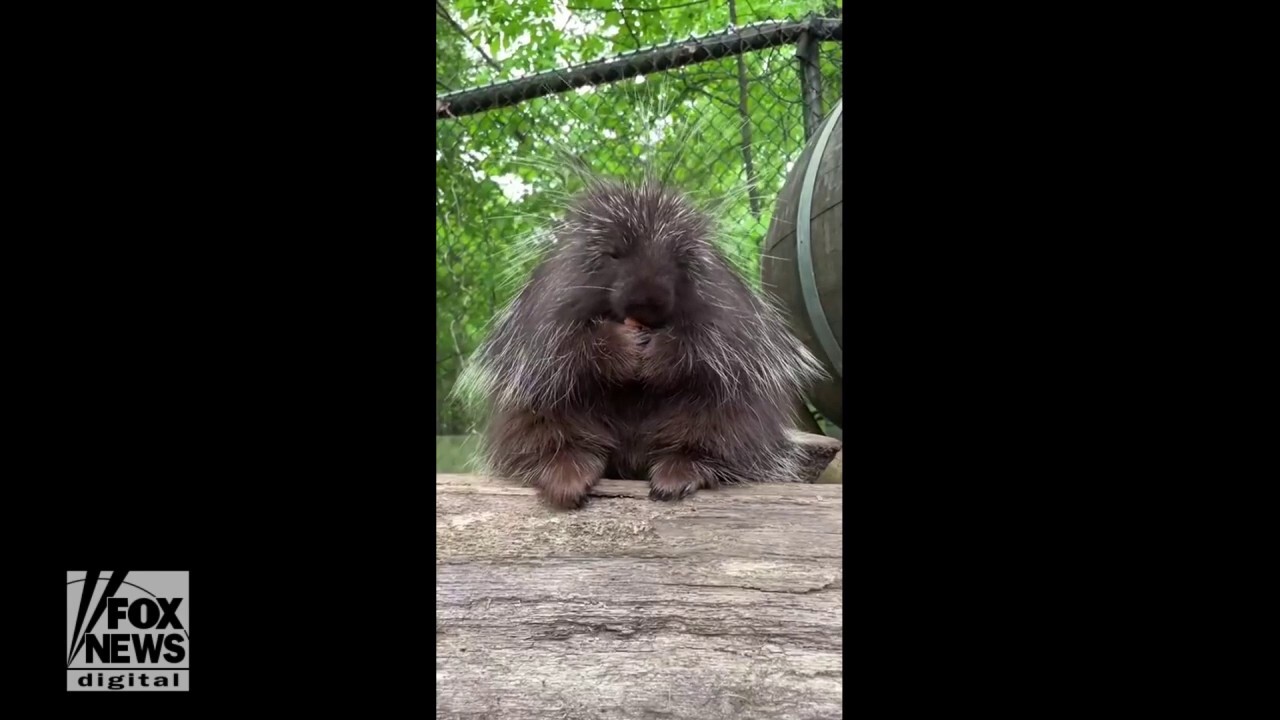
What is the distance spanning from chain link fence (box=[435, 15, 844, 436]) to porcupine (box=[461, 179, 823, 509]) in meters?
0.16

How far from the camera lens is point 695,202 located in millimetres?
2174

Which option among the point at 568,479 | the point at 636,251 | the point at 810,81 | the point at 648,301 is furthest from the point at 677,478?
the point at 810,81

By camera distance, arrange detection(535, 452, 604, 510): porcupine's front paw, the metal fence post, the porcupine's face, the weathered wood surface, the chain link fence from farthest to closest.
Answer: the metal fence post < the chain link fence < the porcupine's face < detection(535, 452, 604, 510): porcupine's front paw < the weathered wood surface

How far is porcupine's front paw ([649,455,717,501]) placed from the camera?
71.1 inches

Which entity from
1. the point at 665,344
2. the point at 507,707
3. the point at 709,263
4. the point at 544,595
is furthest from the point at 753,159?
the point at 507,707

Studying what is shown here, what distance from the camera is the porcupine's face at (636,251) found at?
1894mm

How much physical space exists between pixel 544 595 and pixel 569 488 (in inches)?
10.0

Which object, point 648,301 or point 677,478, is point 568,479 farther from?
point 648,301

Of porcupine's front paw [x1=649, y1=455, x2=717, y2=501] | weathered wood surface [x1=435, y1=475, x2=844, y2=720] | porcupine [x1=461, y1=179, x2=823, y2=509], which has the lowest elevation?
weathered wood surface [x1=435, y1=475, x2=844, y2=720]

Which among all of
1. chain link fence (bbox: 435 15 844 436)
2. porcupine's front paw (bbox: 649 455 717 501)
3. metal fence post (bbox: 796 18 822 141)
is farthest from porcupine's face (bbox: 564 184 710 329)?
metal fence post (bbox: 796 18 822 141)

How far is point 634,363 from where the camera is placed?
→ 6.33 ft

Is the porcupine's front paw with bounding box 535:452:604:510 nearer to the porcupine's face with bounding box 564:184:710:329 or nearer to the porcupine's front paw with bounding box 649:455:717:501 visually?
the porcupine's front paw with bounding box 649:455:717:501

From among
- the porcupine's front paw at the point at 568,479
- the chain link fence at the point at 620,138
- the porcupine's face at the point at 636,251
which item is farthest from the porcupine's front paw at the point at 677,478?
the chain link fence at the point at 620,138

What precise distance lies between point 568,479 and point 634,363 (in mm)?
335
